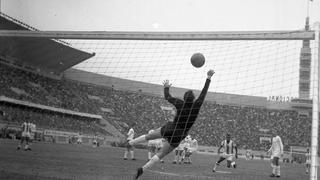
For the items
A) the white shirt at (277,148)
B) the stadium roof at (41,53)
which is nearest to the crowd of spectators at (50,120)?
the stadium roof at (41,53)

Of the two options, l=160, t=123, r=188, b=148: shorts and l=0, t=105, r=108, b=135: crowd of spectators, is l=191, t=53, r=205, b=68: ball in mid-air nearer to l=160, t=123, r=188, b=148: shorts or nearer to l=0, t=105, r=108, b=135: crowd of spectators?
l=160, t=123, r=188, b=148: shorts

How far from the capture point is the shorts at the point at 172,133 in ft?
29.5

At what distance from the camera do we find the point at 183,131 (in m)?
9.13

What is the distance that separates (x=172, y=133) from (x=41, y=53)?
36.2m

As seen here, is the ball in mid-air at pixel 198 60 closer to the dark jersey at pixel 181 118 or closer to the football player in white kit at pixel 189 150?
the dark jersey at pixel 181 118

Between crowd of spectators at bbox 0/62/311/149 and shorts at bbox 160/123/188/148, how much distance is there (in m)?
34.5

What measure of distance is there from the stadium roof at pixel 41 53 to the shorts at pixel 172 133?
90.3 feet

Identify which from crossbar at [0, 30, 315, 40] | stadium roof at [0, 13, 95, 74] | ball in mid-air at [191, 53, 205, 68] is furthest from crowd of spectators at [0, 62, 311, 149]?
ball in mid-air at [191, 53, 205, 68]

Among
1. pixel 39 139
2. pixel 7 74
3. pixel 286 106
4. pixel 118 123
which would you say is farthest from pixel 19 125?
pixel 286 106

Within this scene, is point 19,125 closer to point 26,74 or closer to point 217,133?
point 26,74

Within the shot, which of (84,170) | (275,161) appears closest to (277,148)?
(275,161)

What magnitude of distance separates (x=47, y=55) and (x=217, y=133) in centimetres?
2603

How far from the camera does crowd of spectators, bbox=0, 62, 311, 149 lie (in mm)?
44938

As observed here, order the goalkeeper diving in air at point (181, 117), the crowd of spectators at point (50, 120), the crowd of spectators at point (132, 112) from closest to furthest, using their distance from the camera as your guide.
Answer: the goalkeeper diving in air at point (181, 117), the crowd of spectators at point (50, 120), the crowd of spectators at point (132, 112)
